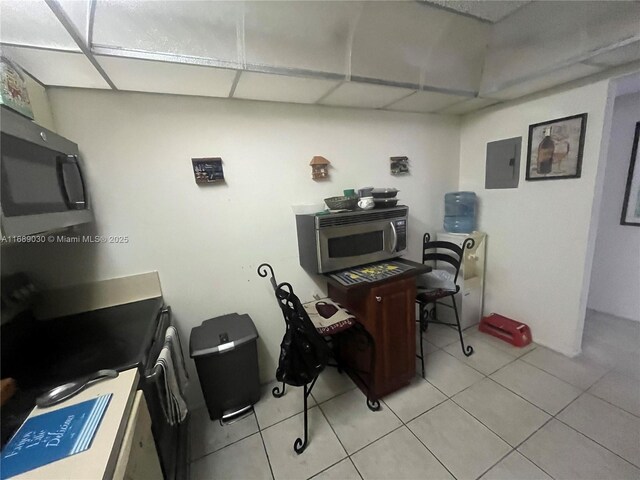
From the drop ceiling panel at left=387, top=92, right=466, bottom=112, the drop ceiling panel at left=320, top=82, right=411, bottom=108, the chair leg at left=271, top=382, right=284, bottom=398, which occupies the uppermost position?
the drop ceiling panel at left=387, top=92, right=466, bottom=112

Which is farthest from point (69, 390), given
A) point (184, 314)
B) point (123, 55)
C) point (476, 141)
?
point (476, 141)

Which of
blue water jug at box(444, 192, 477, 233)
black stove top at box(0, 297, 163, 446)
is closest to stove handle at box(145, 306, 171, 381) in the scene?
black stove top at box(0, 297, 163, 446)

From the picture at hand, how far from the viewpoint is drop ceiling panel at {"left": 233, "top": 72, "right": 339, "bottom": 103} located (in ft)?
4.45

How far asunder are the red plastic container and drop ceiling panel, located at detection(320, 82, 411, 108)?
2.08m

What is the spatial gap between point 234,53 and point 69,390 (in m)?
1.47

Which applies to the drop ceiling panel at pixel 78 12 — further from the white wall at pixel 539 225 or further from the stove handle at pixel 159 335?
the white wall at pixel 539 225

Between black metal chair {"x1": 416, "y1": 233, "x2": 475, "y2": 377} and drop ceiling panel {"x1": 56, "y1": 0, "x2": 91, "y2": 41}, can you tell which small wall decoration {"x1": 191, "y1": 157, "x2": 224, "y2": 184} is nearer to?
drop ceiling panel {"x1": 56, "y1": 0, "x2": 91, "y2": 41}

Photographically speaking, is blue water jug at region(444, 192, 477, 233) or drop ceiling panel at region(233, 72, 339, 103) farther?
blue water jug at region(444, 192, 477, 233)

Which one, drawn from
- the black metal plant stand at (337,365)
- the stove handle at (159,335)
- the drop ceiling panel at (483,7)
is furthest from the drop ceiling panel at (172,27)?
the stove handle at (159,335)

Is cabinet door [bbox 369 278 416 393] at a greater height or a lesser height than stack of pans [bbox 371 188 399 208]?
lesser

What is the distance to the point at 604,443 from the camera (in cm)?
131

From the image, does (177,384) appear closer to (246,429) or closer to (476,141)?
(246,429)

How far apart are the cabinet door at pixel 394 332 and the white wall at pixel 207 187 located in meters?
0.59

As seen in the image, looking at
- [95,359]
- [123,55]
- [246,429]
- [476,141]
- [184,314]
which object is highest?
[123,55]
